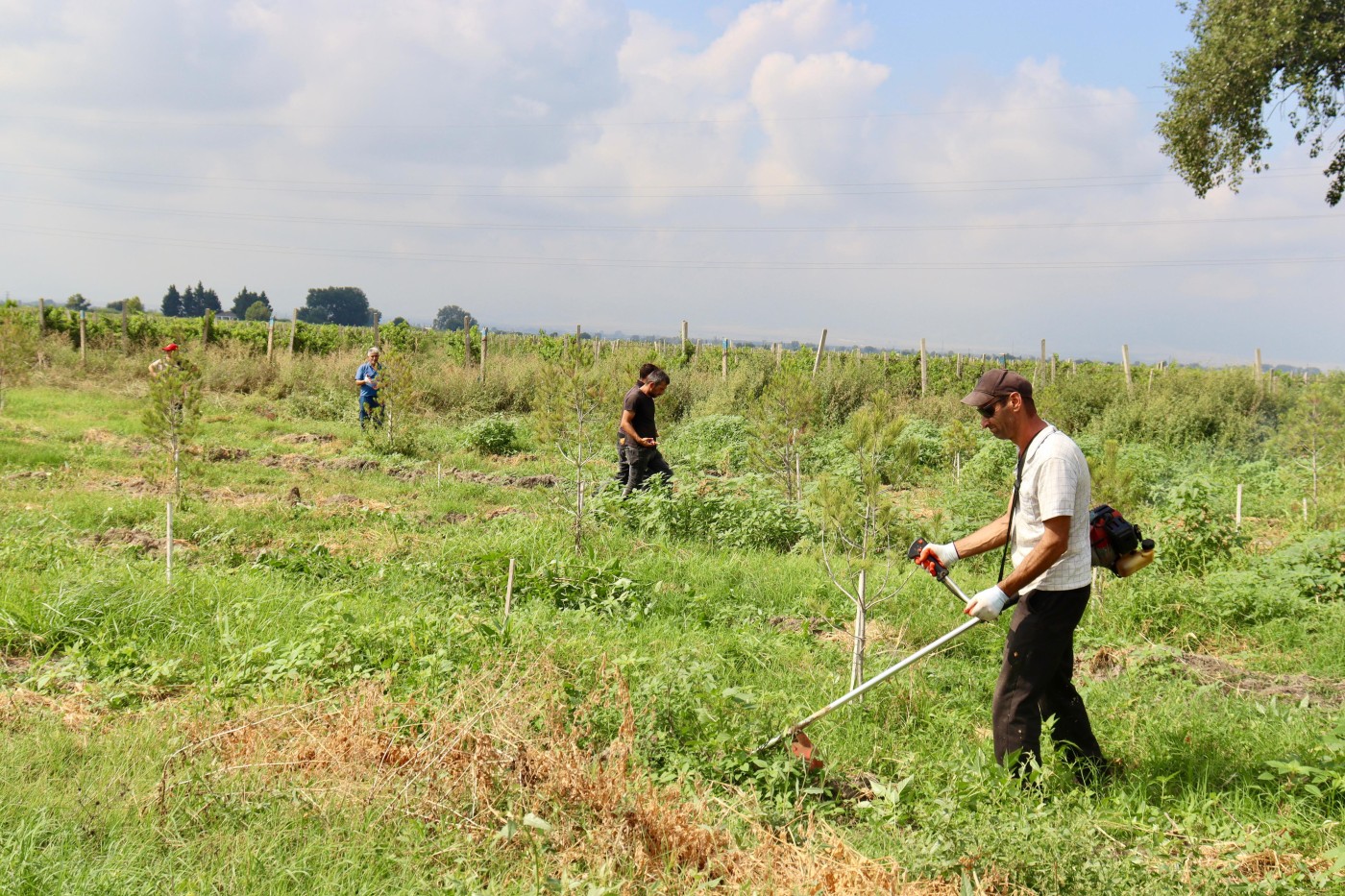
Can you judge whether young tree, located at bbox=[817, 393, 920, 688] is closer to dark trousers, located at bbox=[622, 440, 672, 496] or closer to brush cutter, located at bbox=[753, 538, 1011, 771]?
brush cutter, located at bbox=[753, 538, 1011, 771]

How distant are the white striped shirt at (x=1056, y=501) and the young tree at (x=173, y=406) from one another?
8177 millimetres

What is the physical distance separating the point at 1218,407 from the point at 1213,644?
1273 centimetres

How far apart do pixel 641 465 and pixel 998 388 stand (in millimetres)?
5402

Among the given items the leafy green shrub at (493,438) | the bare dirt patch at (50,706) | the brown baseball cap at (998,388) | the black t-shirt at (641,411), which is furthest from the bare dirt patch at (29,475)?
the brown baseball cap at (998,388)

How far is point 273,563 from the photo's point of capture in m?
6.87

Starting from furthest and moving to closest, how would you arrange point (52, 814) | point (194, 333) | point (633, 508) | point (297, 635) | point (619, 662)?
point (194, 333)
point (633, 508)
point (297, 635)
point (619, 662)
point (52, 814)

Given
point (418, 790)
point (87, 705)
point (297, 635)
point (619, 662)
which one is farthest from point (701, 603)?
point (87, 705)

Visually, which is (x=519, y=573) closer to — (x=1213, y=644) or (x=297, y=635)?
(x=297, y=635)

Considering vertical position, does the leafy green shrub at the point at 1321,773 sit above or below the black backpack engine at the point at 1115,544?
below

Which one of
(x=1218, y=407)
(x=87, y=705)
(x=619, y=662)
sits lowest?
(x=87, y=705)

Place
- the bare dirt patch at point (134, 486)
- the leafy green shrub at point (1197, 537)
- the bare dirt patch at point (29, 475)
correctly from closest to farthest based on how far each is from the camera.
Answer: the leafy green shrub at point (1197, 537)
the bare dirt patch at point (134, 486)
the bare dirt patch at point (29, 475)

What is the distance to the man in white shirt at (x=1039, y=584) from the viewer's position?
12.1ft

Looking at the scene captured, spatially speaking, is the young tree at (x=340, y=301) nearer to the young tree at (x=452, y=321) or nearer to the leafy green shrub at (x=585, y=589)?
the young tree at (x=452, y=321)

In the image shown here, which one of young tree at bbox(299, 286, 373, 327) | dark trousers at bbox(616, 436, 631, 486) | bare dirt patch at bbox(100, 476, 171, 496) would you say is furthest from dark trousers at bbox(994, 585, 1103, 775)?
young tree at bbox(299, 286, 373, 327)
